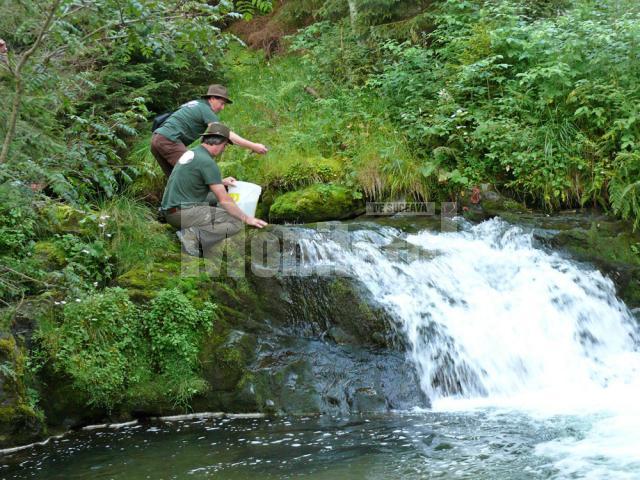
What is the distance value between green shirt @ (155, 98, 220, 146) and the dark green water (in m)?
3.84

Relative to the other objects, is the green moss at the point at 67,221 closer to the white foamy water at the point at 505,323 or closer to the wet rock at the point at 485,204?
the white foamy water at the point at 505,323

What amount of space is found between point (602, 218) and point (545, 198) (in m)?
0.84

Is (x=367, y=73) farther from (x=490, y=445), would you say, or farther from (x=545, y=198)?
(x=490, y=445)

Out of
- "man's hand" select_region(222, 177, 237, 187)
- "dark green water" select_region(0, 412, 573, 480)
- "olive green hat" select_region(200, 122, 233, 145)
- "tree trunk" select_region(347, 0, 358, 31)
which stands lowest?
"dark green water" select_region(0, 412, 573, 480)

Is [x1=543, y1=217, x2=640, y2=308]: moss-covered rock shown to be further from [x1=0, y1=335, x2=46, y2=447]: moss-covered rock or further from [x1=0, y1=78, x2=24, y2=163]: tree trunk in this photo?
[x1=0, y1=78, x2=24, y2=163]: tree trunk

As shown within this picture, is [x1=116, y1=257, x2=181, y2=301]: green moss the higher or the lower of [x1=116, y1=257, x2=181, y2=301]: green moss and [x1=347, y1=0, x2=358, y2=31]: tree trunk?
the lower

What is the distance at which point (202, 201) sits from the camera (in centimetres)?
834

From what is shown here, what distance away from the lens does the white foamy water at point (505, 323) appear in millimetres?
7004

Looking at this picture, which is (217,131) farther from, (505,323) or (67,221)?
(505,323)

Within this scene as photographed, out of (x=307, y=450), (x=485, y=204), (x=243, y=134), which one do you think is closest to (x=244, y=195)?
(x=307, y=450)

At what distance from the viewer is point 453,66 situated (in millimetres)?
12180

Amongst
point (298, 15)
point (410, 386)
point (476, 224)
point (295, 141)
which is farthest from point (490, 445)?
point (298, 15)

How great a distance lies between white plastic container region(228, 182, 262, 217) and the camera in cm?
859

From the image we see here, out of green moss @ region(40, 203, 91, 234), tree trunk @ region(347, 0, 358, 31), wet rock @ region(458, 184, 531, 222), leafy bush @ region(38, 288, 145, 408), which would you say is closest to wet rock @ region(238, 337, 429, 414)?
leafy bush @ region(38, 288, 145, 408)
